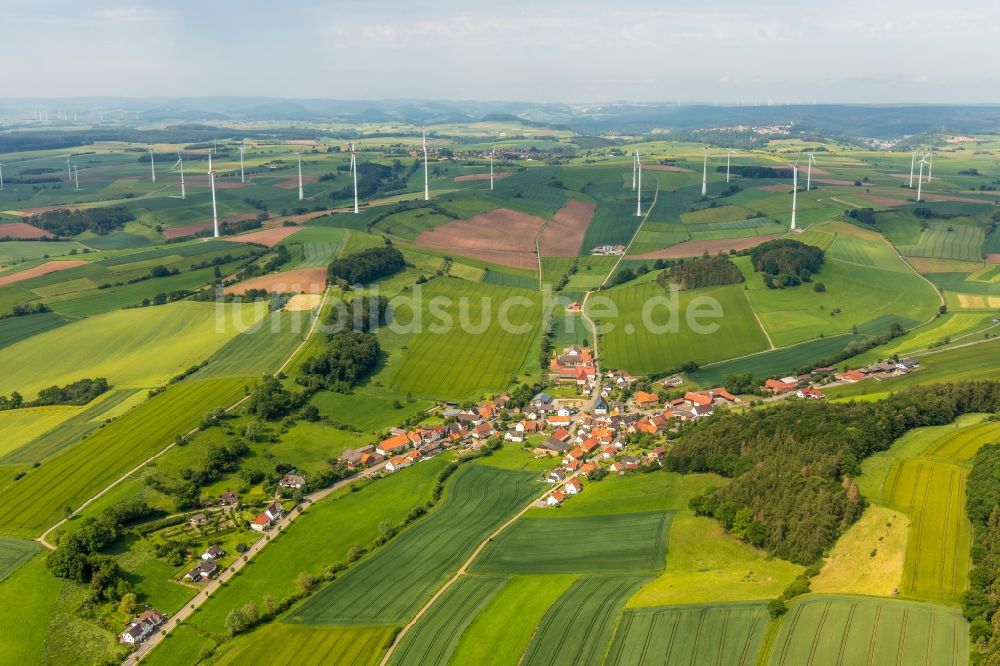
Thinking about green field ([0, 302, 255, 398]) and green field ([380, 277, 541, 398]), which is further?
green field ([380, 277, 541, 398])

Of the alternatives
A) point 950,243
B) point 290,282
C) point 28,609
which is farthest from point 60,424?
point 950,243

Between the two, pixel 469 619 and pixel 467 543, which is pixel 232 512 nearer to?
pixel 467 543

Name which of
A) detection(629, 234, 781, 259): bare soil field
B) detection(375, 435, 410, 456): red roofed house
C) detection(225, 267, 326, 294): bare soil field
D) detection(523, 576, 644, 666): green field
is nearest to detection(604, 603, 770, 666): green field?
detection(523, 576, 644, 666): green field

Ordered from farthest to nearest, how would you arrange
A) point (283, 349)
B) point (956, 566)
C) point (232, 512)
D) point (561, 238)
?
point (561, 238), point (283, 349), point (232, 512), point (956, 566)

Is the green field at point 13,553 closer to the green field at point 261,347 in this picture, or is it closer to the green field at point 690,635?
the green field at point 261,347

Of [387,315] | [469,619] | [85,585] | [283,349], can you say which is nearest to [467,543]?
[469,619]

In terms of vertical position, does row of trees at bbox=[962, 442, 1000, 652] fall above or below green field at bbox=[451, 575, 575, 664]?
above

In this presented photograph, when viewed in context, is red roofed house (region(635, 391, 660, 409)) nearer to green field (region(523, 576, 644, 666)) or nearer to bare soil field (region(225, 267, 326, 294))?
green field (region(523, 576, 644, 666))
